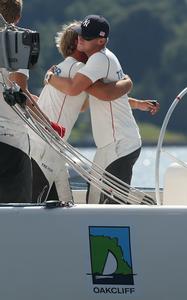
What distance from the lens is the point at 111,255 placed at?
5.55m

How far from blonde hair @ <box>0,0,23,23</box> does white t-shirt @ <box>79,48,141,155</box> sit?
0.80 m

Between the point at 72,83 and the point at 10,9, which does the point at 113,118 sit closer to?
the point at 72,83

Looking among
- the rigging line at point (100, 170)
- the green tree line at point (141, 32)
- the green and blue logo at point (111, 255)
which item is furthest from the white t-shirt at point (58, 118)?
the green tree line at point (141, 32)

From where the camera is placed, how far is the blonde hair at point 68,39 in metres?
6.96

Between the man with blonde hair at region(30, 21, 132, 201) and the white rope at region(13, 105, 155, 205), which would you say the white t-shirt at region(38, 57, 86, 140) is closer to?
the man with blonde hair at region(30, 21, 132, 201)

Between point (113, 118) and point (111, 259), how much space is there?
144 centimetres

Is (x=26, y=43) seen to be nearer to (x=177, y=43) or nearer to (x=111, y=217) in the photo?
(x=111, y=217)

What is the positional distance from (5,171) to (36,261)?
1.76 ft

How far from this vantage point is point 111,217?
555 cm

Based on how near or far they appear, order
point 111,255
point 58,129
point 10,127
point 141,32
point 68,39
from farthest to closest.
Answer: point 141,32, point 68,39, point 58,129, point 10,127, point 111,255

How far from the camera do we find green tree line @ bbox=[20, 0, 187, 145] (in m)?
70.0

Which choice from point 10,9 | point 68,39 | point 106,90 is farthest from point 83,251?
point 68,39

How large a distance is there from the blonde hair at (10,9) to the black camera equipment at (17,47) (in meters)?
0.30

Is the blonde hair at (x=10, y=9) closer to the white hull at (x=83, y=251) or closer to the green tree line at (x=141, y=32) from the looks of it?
the white hull at (x=83, y=251)
